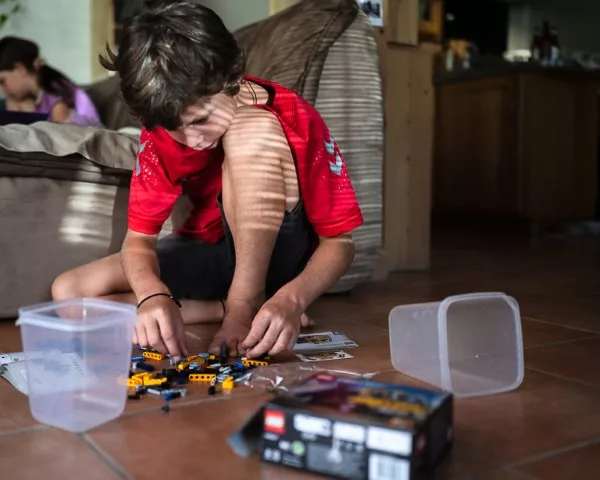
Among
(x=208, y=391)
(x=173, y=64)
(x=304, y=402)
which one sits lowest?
(x=208, y=391)

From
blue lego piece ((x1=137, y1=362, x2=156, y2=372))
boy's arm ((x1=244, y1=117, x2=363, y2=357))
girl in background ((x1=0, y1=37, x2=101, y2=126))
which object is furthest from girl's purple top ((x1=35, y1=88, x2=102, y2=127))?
blue lego piece ((x1=137, y1=362, x2=156, y2=372))

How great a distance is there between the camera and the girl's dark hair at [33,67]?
2.65m

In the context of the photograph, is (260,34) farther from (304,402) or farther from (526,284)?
(304,402)

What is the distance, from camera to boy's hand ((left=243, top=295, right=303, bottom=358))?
3.55 ft

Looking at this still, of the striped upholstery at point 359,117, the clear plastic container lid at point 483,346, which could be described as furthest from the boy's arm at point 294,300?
the striped upholstery at point 359,117

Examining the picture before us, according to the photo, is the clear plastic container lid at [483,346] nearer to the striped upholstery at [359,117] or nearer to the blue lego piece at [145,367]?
the blue lego piece at [145,367]

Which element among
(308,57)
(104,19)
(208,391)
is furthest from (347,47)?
(104,19)

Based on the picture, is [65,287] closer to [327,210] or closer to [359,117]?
[327,210]

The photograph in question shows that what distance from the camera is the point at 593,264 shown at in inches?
108

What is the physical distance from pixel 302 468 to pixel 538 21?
6147 mm

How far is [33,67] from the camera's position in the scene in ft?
8.77

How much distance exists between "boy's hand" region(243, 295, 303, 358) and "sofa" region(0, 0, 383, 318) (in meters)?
0.65

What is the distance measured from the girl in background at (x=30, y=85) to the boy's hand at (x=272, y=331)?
1.77 meters

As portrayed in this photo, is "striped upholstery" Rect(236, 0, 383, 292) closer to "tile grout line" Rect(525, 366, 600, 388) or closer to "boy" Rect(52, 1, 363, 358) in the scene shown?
"boy" Rect(52, 1, 363, 358)
